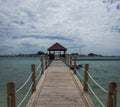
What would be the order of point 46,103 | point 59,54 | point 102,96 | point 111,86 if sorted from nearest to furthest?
point 111,86 → point 46,103 → point 102,96 → point 59,54

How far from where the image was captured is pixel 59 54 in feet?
104

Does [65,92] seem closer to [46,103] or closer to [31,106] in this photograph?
[46,103]

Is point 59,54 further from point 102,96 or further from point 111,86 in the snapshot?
point 111,86

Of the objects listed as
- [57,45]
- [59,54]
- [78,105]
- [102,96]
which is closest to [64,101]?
[78,105]

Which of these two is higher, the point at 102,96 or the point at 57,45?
the point at 57,45

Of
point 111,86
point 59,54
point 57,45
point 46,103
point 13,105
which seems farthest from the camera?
point 59,54

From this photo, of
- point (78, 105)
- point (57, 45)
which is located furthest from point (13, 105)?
point (57, 45)

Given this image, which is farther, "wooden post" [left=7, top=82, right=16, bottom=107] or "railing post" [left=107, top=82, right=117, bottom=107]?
"wooden post" [left=7, top=82, right=16, bottom=107]

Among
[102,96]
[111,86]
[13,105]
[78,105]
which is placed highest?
[111,86]

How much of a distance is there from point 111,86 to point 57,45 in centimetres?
2626

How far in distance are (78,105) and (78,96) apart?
2.99 feet

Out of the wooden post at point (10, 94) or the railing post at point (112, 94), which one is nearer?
the railing post at point (112, 94)

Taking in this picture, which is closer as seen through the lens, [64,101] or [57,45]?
[64,101]

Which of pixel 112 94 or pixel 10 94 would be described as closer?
pixel 112 94
